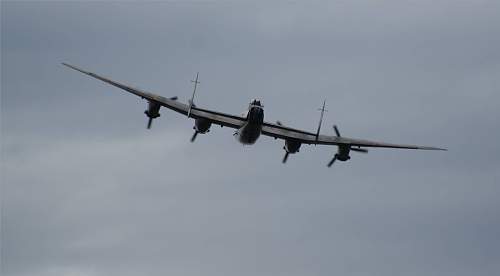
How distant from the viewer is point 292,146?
232 feet

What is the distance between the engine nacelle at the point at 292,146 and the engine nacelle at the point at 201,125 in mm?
8580

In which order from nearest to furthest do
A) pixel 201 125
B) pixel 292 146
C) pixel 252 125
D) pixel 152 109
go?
1. pixel 252 125
2. pixel 152 109
3. pixel 201 125
4. pixel 292 146

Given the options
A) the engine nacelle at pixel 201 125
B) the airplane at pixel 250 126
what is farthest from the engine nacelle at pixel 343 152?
the engine nacelle at pixel 201 125

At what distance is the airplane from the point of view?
63.6 meters

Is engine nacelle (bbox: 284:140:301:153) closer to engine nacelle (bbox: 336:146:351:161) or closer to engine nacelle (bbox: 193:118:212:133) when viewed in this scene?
engine nacelle (bbox: 336:146:351:161)

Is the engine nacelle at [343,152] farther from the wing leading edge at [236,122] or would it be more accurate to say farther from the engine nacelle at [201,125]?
the engine nacelle at [201,125]

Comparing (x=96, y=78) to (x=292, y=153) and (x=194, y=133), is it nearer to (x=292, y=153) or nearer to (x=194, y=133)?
(x=194, y=133)

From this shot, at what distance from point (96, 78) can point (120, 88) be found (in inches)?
94.3

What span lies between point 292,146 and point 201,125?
9.72m

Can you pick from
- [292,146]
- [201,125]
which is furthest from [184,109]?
[292,146]

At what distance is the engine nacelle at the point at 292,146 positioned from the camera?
Result: 7050cm

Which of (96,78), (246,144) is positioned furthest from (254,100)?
(96,78)

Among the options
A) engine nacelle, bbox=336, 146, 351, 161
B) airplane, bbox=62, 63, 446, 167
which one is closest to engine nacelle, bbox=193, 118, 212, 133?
airplane, bbox=62, 63, 446, 167

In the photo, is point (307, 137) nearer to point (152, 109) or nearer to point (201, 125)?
point (201, 125)
